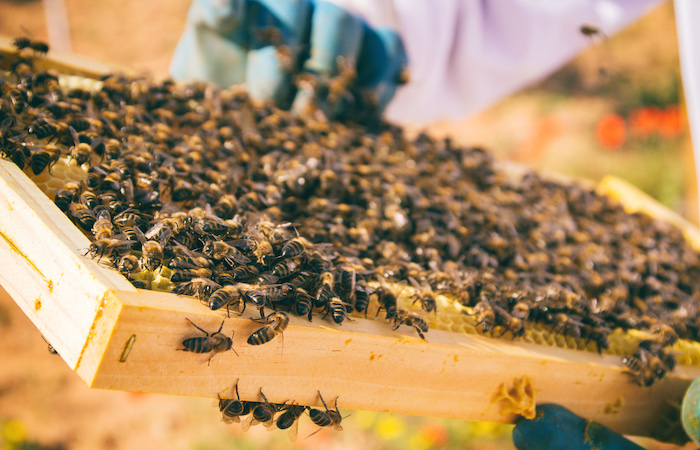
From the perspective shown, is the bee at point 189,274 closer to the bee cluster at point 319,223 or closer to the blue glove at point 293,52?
the bee cluster at point 319,223

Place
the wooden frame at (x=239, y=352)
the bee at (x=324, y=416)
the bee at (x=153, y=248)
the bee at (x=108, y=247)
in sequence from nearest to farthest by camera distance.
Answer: the wooden frame at (x=239, y=352) → the bee at (x=108, y=247) → the bee at (x=153, y=248) → the bee at (x=324, y=416)

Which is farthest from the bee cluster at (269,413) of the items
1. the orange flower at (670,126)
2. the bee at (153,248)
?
the orange flower at (670,126)

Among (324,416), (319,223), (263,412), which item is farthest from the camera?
(319,223)

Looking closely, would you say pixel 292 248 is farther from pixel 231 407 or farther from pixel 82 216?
pixel 82 216

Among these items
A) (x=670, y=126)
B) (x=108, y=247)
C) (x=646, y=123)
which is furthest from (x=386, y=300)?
(x=646, y=123)

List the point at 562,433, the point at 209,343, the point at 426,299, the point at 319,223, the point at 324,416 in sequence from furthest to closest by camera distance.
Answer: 1. the point at 319,223
2. the point at 562,433
3. the point at 426,299
4. the point at 324,416
5. the point at 209,343

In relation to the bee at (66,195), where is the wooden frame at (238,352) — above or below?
below

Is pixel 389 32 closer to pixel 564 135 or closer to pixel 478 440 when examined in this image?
pixel 478 440
